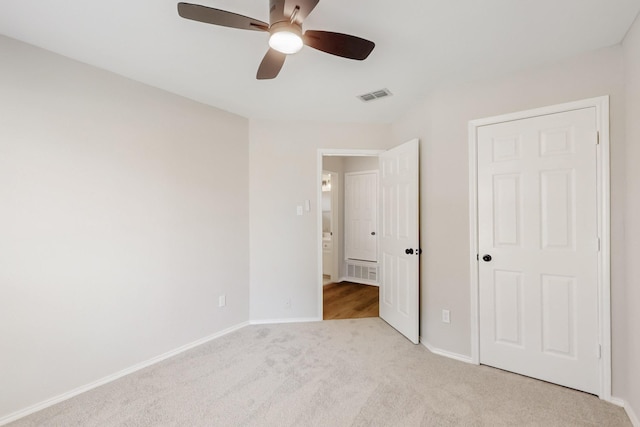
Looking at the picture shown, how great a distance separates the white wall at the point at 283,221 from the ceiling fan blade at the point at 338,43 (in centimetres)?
191

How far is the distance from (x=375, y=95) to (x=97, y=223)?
263 cm

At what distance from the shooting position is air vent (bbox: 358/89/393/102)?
2705 mm

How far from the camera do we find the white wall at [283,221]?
346cm

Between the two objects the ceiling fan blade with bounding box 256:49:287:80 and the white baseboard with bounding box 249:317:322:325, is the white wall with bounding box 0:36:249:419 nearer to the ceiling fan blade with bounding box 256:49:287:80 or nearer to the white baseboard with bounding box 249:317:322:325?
the white baseboard with bounding box 249:317:322:325

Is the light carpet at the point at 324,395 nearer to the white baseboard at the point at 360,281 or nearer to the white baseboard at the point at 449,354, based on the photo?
the white baseboard at the point at 449,354

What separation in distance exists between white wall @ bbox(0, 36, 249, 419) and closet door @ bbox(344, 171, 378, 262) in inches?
110

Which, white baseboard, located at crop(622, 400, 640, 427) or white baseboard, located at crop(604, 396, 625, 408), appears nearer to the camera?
white baseboard, located at crop(622, 400, 640, 427)

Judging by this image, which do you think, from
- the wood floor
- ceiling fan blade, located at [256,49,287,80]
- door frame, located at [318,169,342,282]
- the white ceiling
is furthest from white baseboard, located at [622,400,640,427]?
door frame, located at [318,169,342,282]

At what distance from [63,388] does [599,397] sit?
3754 millimetres

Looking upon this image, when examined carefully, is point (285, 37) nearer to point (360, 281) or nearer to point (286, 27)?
point (286, 27)

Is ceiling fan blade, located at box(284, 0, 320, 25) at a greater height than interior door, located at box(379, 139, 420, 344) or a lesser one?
greater

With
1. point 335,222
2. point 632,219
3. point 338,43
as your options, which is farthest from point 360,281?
point 338,43

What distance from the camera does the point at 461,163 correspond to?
254 centimetres

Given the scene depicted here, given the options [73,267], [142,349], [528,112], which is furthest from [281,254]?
[528,112]
